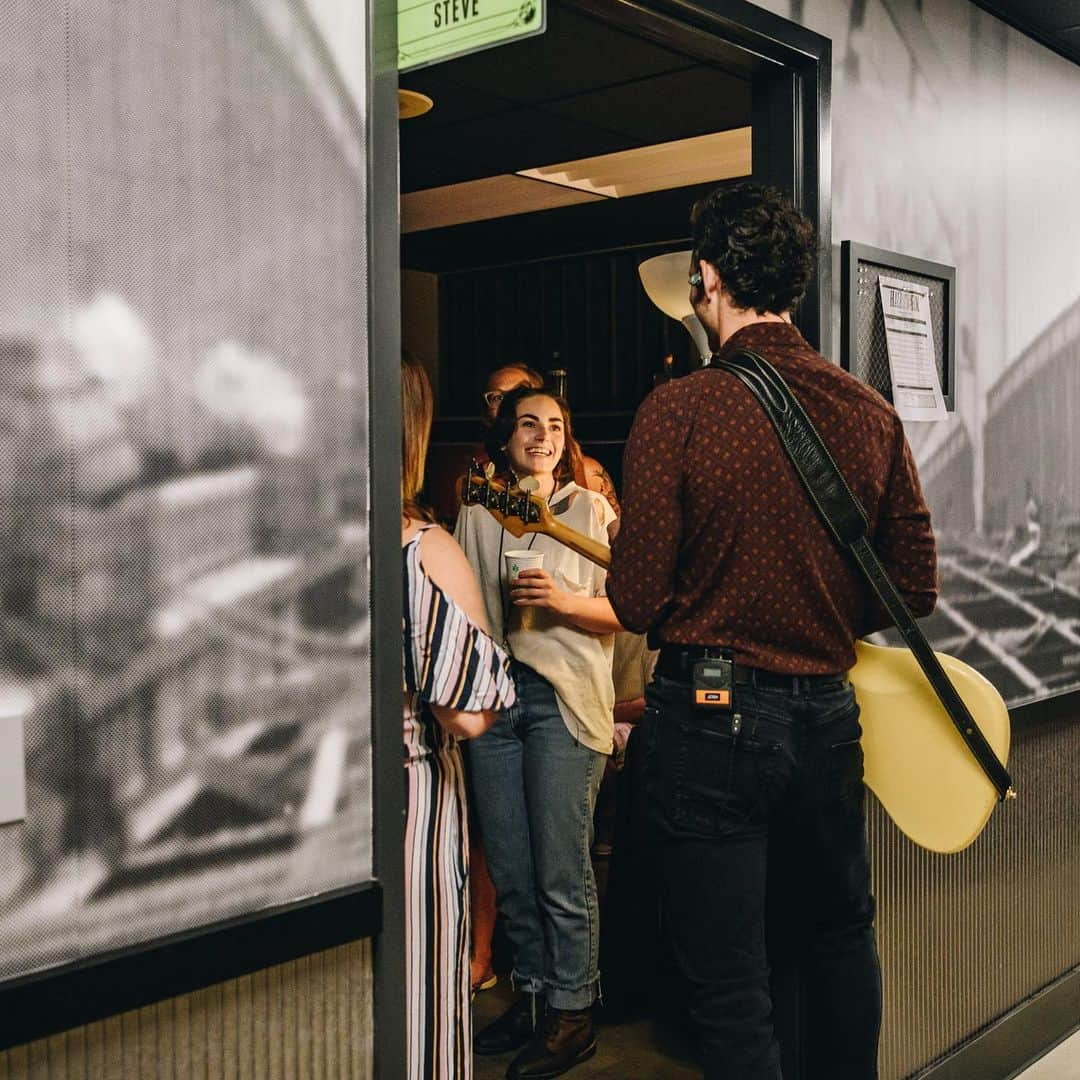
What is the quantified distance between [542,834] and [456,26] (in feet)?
6.08

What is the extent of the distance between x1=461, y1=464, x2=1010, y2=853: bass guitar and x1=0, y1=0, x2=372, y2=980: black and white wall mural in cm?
91

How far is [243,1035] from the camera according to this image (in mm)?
1513

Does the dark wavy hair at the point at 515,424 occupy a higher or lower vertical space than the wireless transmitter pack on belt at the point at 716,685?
higher

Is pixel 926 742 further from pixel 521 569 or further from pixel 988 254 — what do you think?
pixel 988 254

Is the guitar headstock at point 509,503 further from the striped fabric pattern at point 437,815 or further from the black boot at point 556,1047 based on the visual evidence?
the black boot at point 556,1047

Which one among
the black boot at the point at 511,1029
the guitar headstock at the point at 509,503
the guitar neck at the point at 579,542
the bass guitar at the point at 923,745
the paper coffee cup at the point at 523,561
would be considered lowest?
the black boot at the point at 511,1029

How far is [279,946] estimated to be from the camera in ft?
4.96

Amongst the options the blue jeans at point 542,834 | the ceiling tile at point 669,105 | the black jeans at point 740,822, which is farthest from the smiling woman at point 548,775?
the ceiling tile at point 669,105

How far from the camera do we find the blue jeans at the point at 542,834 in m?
2.89

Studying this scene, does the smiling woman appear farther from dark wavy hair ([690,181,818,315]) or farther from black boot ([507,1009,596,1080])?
dark wavy hair ([690,181,818,315])

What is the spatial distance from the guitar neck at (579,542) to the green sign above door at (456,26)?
128cm

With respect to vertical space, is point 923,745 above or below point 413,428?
below

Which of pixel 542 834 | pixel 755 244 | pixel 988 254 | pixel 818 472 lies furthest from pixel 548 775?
pixel 988 254

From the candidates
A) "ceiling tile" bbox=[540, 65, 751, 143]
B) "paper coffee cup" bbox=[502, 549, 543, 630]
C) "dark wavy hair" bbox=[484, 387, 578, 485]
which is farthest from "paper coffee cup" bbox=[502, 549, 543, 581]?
"ceiling tile" bbox=[540, 65, 751, 143]
